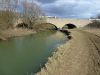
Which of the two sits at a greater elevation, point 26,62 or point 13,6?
point 13,6

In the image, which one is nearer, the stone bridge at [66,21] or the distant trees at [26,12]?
the distant trees at [26,12]

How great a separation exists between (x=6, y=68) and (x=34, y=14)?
6315 centimetres

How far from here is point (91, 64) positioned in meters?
15.2

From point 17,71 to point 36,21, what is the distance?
65.4m

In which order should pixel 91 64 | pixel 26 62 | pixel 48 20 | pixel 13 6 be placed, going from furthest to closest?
1. pixel 48 20
2. pixel 13 6
3. pixel 26 62
4. pixel 91 64

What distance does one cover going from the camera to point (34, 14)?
261 ft

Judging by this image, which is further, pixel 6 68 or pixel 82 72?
pixel 6 68

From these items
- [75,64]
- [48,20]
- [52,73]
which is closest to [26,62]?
[75,64]

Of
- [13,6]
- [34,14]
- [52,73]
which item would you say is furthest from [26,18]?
[52,73]

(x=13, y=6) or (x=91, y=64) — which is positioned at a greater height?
(x=13, y=6)

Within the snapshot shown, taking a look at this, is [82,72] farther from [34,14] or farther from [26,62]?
[34,14]

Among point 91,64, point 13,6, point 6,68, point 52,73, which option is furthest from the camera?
point 13,6

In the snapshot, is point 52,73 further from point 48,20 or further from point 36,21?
point 48,20

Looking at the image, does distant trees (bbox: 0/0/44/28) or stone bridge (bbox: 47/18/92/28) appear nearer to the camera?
distant trees (bbox: 0/0/44/28)
